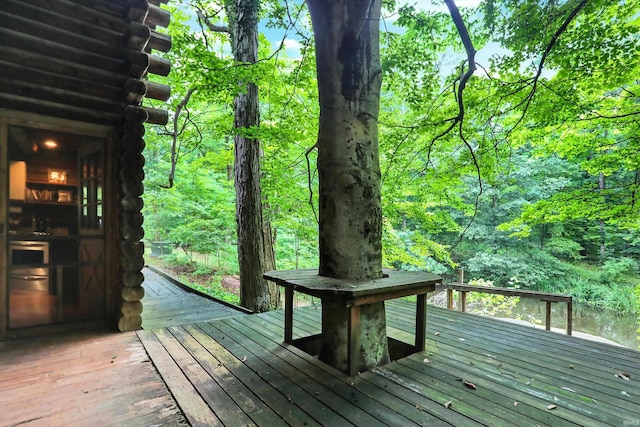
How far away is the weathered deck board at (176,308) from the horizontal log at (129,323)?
16 centimetres

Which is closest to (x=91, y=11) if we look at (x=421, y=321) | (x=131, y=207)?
(x=131, y=207)

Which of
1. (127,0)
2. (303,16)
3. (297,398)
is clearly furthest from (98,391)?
(303,16)

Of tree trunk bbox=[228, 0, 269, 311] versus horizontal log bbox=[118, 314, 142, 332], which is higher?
tree trunk bbox=[228, 0, 269, 311]

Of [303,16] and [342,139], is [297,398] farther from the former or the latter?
[303,16]

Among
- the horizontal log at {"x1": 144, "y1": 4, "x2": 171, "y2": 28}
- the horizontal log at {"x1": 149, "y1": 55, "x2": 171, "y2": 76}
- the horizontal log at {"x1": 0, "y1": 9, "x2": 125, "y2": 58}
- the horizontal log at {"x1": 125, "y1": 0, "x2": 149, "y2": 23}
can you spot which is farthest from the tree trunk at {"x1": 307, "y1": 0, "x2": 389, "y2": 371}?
the horizontal log at {"x1": 0, "y1": 9, "x2": 125, "y2": 58}

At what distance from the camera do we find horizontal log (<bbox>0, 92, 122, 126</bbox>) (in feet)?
8.85

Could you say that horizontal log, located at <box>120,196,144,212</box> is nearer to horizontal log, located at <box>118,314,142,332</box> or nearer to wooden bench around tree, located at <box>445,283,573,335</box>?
horizontal log, located at <box>118,314,142,332</box>

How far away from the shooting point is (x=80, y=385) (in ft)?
6.64

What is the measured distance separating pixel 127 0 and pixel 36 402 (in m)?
3.51

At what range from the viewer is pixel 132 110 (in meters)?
3.10

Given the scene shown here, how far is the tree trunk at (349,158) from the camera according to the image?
2.46 m

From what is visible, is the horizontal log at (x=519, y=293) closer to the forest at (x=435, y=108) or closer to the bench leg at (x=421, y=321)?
the forest at (x=435, y=108)

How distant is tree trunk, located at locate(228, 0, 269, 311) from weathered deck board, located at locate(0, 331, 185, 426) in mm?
2024

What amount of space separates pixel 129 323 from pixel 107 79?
2602 mm
